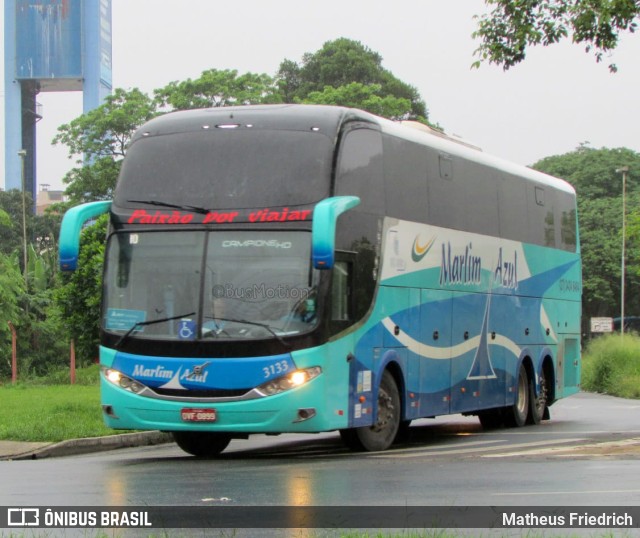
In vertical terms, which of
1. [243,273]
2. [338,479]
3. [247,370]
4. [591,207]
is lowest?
[338,479]

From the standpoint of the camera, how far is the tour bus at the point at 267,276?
14.2 m

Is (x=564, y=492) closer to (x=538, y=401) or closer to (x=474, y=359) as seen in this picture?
(x=474, y=359)

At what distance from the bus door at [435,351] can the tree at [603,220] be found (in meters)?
56.6

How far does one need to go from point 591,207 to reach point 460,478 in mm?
72492

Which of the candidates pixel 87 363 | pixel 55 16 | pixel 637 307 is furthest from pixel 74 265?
pixel 55 16

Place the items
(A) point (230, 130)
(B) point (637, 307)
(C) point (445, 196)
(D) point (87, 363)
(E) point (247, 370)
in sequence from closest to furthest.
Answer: (E) point (247, 370) < (A) point (230, 130) < (C) point (445, 196) < (D) point (87, 363) < (B) point (637, 307)

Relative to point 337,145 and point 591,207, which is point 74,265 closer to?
point 337,145

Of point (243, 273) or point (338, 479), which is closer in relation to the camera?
point (338, 479)

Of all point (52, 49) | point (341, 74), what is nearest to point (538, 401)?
point (341, 74)

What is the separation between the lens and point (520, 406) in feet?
71.1

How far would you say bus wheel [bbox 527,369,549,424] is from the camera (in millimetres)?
22047

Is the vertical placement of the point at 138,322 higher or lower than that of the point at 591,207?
lower

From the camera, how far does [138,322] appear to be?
1462 centimetres

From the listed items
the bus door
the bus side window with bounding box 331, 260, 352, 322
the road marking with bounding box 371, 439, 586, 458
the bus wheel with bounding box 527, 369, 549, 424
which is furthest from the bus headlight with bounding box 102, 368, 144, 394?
the bus wheel with bounding box 527, 369, 549, 424
